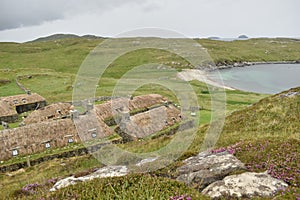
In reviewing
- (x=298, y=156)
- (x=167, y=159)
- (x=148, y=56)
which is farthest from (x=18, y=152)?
(x=148, y=56)

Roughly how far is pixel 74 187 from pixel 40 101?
67131mm

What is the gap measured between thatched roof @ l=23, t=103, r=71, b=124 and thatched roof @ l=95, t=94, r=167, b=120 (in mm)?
8311

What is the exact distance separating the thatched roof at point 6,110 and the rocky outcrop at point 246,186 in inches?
2327

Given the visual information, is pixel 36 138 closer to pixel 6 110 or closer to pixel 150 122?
pixel 150 122

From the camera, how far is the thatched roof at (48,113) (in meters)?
51.5

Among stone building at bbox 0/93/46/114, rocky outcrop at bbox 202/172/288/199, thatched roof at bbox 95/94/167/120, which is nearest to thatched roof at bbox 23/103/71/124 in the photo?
thatched roof at bbox 95/94/167/120

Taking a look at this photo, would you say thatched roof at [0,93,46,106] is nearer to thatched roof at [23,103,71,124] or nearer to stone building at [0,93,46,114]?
stone building at [0,93,46,114]

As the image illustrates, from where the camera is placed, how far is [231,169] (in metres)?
11.3

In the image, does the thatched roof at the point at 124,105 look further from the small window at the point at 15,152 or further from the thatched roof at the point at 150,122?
the small window at the point at 15,152

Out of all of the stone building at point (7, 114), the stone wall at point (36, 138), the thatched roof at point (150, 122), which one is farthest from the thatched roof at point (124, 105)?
the stone building at point (7, 114)

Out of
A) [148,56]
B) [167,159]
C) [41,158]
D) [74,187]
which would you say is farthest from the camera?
[148,56]

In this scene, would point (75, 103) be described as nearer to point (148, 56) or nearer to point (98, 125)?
point (98, 125)

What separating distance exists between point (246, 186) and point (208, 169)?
222 cm

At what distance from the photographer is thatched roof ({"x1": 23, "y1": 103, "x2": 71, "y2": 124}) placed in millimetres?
51528
